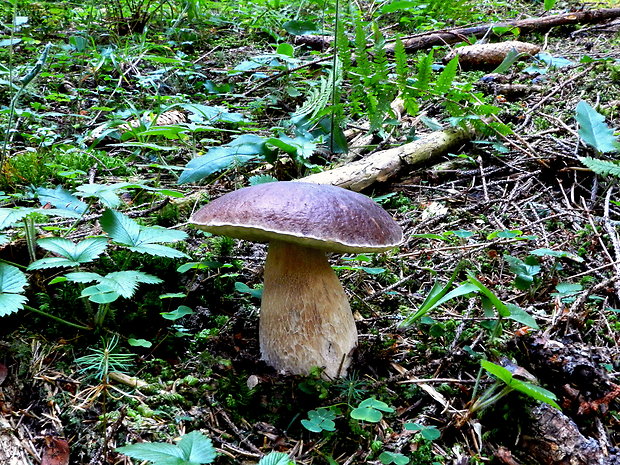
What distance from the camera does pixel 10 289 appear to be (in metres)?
1.55

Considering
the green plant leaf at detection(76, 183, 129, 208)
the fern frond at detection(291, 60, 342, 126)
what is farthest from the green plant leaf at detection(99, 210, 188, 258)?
the fern frond at detection(291, 60, 342, 126)

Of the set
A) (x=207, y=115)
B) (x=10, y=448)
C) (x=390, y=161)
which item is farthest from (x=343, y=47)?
(x=10, y=448)

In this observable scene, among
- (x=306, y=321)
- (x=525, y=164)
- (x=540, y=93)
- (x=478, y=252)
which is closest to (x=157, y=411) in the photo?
(x=306, y=321)

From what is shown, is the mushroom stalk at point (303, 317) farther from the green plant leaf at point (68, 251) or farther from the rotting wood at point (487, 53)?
the rotting wood at point (487, 53)

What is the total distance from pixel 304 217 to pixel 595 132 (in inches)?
95.4

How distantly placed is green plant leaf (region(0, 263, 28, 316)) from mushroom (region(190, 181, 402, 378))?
62 centimetres

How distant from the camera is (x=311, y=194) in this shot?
1.69m

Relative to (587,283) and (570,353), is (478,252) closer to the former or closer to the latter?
(587,283)

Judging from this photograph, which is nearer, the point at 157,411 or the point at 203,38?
the point at 157,411

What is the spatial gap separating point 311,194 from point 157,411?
93 centimetres

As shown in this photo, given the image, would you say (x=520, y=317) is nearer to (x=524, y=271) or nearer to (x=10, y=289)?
(x=524, y=271)

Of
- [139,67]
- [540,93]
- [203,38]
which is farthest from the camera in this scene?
[203,38]

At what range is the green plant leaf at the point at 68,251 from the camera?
1.68 meters

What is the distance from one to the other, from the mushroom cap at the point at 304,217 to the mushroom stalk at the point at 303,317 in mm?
215
